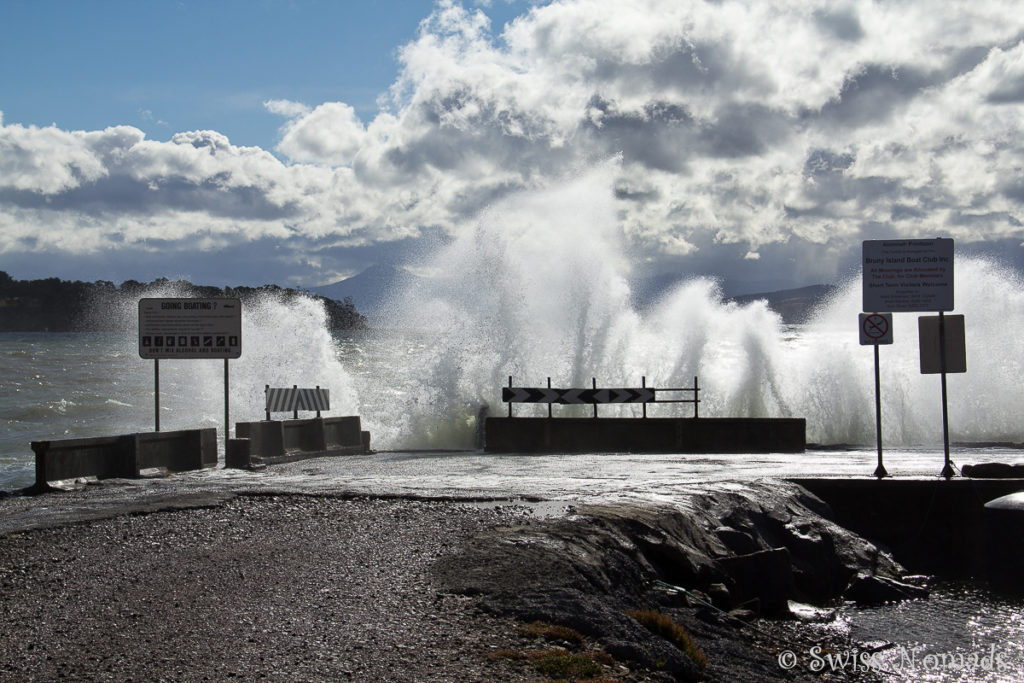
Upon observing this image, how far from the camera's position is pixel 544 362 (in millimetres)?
32500

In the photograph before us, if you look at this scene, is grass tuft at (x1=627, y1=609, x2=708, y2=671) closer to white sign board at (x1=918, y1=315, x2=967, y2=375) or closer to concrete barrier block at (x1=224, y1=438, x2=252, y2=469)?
white sign board at (x1=918, y1=315, x2=967, y2=375)

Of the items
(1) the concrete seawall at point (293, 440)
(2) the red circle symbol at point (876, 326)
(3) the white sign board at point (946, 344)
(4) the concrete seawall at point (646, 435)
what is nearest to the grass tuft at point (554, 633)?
(2) the red circle symbol at point (876, 326)

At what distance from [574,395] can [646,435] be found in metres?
2.28

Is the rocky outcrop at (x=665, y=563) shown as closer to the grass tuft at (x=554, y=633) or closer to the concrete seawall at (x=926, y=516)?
the grass tuft at (x=554, y=633)

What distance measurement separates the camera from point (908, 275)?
51.3ft

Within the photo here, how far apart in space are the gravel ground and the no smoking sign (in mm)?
7725

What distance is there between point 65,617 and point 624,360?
26.9m

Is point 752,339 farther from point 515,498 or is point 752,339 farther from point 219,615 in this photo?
point 219,615

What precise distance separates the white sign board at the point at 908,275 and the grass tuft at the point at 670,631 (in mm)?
9191

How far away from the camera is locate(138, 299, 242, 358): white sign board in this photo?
19938 millimetres

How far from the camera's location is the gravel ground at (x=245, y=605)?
590 centimetres

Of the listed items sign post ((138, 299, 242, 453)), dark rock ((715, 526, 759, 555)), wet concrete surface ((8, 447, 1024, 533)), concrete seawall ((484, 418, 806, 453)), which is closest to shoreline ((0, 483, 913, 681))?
dark rock ((715, 526, 759, 555))

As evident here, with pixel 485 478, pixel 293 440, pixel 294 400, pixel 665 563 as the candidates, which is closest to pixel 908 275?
pixel 485 478

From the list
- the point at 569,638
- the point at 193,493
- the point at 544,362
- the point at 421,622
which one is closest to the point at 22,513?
the point at 193,493
